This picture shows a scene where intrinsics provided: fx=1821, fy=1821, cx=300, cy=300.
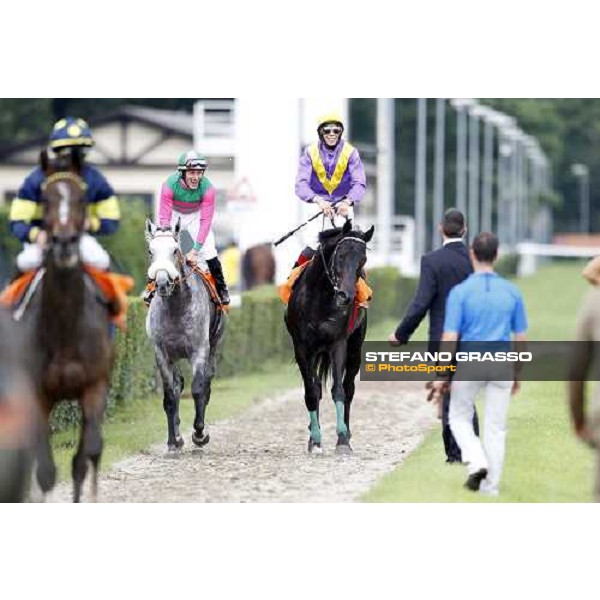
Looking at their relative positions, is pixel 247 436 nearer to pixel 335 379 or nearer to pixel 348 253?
pixel 335 379

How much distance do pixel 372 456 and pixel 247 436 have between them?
7.24 feet

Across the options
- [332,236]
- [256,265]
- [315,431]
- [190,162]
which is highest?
[190,162]

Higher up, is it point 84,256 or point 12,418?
point 84,256

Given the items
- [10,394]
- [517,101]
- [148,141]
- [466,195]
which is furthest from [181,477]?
[517,101]

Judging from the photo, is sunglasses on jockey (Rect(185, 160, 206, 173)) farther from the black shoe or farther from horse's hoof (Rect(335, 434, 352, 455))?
the black shoe

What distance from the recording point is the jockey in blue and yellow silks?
40.1ft

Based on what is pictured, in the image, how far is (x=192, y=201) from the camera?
1647cm

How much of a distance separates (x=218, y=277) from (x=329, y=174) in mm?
1497

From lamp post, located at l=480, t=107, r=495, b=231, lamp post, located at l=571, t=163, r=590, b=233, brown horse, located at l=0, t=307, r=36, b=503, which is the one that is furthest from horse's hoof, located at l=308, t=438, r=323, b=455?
lamp post, located at l=571, t=163, r=590, b=233

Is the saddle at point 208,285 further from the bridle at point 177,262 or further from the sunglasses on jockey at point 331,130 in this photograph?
the sunglasses on jockey at point 331,130

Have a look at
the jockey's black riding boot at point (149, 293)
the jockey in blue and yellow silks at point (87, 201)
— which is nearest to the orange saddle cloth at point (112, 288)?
the jockey in blue and yellow silks at point (87, 201)

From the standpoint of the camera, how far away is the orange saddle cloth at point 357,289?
1617 cm

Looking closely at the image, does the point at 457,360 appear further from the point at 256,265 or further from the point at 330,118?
the point at 256,265

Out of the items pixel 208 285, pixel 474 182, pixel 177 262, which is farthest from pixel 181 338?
pixel 474 182
